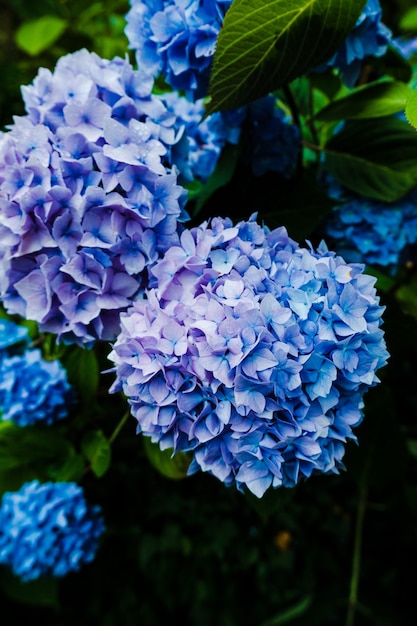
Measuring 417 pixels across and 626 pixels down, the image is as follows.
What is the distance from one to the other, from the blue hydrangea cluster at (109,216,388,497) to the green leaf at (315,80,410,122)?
268 millimetres

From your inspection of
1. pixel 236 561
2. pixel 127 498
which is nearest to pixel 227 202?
pixel 127 498

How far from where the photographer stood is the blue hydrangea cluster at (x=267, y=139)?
2.47ft

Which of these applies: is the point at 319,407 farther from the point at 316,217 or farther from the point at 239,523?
the point at 239,523

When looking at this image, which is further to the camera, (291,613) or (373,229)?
(291,613)

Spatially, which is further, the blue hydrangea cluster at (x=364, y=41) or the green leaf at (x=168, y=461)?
the green leaf at (x=168, y=461)

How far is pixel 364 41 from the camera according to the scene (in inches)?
27.9

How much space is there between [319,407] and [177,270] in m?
0.16

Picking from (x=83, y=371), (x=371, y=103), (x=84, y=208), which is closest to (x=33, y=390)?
(x=83, y=371)

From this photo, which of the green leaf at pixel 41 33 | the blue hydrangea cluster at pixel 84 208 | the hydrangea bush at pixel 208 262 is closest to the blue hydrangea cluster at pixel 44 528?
the hydrangea bush at pixel 208 262

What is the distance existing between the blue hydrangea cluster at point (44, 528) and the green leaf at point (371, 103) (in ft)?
1.77

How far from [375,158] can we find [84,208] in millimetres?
373

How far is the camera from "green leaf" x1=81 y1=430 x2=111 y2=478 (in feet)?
2.56

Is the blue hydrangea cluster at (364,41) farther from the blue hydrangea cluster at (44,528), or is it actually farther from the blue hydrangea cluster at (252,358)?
the blue hydrangea cluster at (44,528)

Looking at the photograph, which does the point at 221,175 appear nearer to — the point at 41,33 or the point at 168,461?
the point at 168,461
